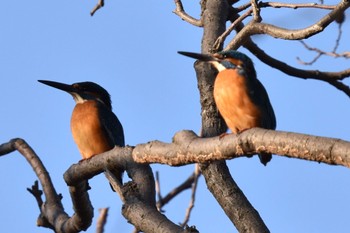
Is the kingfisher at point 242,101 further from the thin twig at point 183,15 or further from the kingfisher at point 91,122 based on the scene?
the kingfisher at point 91,122

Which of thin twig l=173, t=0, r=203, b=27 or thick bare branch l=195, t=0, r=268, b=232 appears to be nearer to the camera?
thick bare branch l=195, t=0, r=268, b=232

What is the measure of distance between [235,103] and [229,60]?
0.59 meters

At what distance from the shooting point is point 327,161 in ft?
10.9

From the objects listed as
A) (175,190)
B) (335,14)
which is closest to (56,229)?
(175,190)

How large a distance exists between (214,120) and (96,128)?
231cm

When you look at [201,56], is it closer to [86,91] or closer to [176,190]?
[176,190]

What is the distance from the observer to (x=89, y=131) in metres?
7.54

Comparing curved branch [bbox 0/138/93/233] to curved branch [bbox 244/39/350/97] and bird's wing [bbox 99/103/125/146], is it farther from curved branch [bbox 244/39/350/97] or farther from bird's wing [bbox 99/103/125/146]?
curved branch [bbox 244/39/350/97]

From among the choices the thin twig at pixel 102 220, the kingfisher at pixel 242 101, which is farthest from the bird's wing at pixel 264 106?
the thin twig at pixel 102 220

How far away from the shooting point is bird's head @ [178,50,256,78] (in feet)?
18.5

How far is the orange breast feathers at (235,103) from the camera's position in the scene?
17.0 ft

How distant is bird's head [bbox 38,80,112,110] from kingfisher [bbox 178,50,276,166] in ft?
9.00

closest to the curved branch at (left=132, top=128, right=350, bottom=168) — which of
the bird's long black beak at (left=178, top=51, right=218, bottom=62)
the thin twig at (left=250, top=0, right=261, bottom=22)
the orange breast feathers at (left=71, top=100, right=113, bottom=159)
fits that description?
the bird's long black beak at (left=178, top=51, right=218, bottom=62)

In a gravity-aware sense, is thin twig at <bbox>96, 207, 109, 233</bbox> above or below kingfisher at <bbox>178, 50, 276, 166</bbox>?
below
